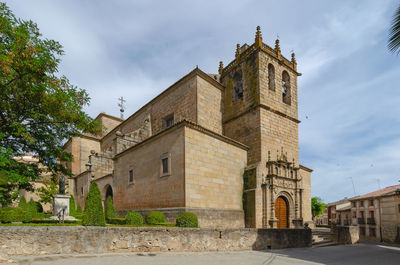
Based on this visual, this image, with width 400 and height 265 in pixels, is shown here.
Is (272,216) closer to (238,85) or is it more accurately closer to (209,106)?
(209,106)

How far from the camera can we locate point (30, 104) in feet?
39.0

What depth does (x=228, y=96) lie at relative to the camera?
20094mm

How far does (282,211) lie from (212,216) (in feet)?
19.5

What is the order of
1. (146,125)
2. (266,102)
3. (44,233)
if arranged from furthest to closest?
(146,125) < (266,102) < (44,233)

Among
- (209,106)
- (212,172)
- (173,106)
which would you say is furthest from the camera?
(173,106)

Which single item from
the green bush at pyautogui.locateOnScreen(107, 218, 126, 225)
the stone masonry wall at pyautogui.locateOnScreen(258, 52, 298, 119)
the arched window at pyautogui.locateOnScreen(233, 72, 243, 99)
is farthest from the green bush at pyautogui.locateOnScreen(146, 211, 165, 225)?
the arched window at pyautogui.locateOnScreen(233, 72, 243, 99)

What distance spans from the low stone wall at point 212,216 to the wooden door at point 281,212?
264 cm

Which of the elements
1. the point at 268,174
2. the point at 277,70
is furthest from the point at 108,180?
the point at 277,70

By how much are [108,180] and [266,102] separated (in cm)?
1489

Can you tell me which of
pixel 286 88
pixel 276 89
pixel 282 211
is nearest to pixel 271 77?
pixel 276 89

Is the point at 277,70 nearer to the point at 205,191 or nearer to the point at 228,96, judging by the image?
the point at 228,96

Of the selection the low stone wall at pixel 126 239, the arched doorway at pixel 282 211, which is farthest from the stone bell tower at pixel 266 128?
the low stone wall at pixel 126 239

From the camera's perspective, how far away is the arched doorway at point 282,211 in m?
16.3

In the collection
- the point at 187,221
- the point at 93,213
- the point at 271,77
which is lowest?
the point at 187,221
